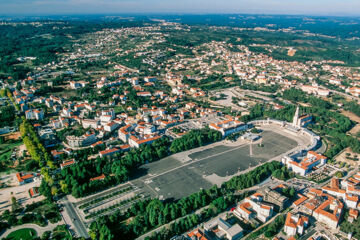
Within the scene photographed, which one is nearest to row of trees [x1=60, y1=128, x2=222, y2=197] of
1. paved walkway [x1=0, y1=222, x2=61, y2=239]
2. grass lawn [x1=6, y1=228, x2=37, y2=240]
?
paved walkway [x1=0, y1=222, x2=61, y2=239]

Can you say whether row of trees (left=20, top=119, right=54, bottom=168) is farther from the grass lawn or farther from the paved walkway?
the grass lawn

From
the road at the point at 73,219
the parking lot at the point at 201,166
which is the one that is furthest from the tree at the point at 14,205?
the parking lot at the point at 201,166

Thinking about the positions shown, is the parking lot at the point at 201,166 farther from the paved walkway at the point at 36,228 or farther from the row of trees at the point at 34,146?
the row of trees at the point at 34,146

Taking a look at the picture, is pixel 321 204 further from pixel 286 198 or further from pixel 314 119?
pixel 314 119

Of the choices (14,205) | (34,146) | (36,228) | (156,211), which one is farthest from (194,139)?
(14,205)

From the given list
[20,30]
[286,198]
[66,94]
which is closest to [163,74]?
[66,94]
